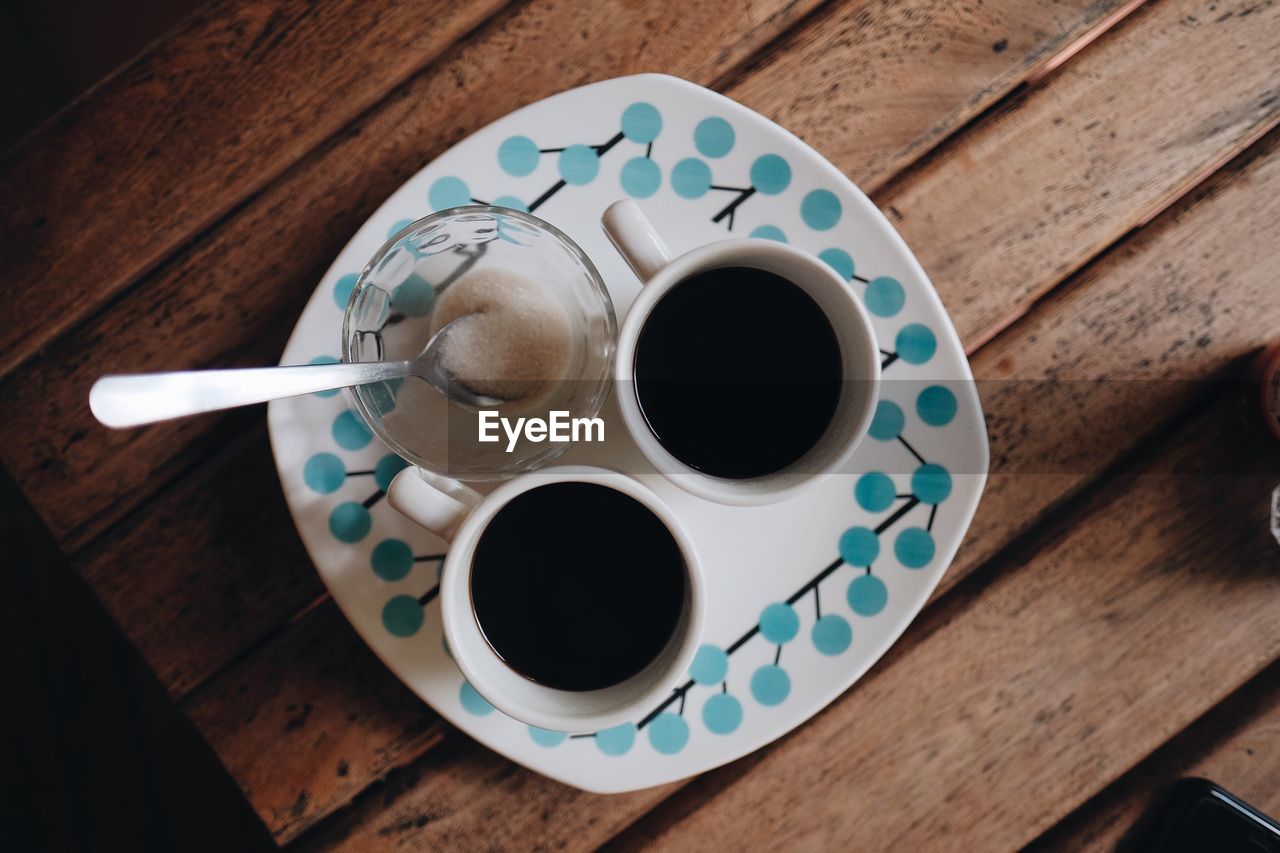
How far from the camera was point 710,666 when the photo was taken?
0.73m

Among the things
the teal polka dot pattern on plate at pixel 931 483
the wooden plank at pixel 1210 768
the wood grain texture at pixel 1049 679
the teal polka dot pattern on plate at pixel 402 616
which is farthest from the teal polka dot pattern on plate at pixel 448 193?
the wooden plank at pixel 1210 768

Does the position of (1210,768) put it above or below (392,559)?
below

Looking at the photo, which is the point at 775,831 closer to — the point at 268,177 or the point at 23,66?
the point at 268,177

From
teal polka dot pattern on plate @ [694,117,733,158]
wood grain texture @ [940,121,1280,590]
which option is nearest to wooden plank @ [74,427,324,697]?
teal polka dot pattern on plate @ [694,117,733,158]

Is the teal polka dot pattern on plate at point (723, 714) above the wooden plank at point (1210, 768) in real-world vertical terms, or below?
above

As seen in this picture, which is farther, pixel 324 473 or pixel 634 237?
pixel 324 473

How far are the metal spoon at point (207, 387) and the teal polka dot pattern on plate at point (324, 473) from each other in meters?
0.09

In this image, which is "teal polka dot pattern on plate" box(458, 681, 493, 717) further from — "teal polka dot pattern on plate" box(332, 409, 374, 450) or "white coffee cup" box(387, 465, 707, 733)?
"teal polka dot pattern on plate" box(332, 409, 374, 450)

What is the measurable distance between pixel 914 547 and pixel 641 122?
1.38 feet

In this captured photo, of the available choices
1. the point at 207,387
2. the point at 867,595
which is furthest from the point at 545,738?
the point at 207,387

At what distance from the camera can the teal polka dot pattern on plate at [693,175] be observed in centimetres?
71

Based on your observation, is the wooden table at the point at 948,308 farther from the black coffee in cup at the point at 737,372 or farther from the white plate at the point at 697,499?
the black coffee in cup at the point at 737,372

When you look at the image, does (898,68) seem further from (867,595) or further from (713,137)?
(867,595)

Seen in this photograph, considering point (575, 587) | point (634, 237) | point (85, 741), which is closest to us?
point (634, 237)
